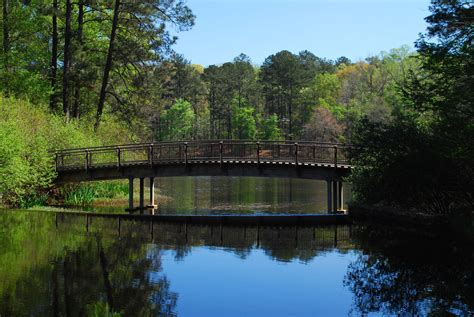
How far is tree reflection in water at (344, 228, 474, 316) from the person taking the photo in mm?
9688

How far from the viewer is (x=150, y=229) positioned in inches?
722

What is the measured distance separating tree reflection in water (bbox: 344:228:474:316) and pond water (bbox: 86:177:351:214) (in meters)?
9.72

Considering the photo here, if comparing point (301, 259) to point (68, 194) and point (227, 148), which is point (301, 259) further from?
point (227, 148)

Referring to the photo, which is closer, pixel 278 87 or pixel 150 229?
pixel 150 229

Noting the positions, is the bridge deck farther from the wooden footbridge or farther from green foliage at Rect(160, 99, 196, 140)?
green foliage at Rect(160, 99, 196, 140)

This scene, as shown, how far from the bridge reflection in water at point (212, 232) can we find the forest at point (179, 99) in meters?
3.13

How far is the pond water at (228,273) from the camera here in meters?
9.59

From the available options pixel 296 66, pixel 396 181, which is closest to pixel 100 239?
pixel 396 181

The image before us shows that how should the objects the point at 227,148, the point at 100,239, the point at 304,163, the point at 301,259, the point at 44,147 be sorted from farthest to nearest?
the point at 227,148 → the point at 44,147 → the point at 304,163 → the point at 100,239 → the point at 301,259

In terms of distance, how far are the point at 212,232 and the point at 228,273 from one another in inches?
231

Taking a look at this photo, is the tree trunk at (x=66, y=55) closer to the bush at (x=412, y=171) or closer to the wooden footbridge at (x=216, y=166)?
the wooden footbridge at (x=216, y=166)

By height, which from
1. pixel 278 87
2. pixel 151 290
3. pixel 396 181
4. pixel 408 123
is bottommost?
pixel 151 290

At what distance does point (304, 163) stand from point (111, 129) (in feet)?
52.3

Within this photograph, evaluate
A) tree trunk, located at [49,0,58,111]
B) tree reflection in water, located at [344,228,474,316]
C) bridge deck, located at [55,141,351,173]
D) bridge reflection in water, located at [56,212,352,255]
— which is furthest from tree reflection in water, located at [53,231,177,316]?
tree trunk, located at [49,0,58,111]
